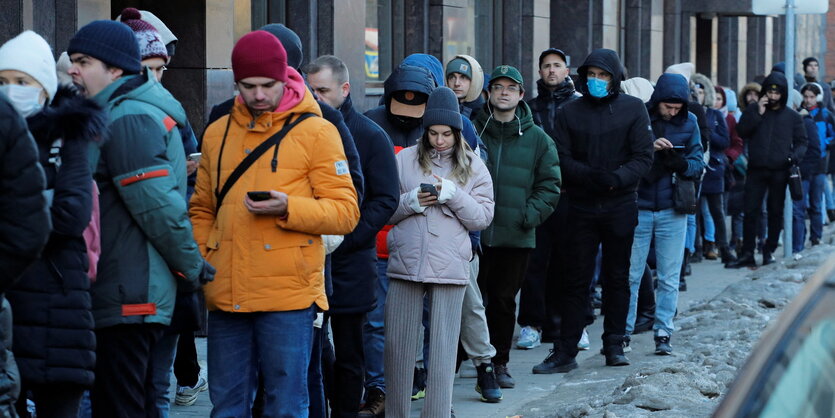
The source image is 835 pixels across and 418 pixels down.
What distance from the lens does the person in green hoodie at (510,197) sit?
29.0 ft

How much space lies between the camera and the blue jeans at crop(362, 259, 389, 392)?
7.68 metres

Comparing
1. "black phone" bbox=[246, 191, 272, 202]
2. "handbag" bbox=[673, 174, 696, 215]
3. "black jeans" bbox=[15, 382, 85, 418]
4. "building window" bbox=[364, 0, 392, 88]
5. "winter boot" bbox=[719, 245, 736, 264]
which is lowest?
"winter boot" bbox=[719, 245, 736, 264]

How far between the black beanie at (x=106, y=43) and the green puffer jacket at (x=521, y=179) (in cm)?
375

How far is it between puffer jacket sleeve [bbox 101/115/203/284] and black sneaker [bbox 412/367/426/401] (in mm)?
3212

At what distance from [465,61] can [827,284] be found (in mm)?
6321

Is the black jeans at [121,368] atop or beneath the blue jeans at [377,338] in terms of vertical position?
atop

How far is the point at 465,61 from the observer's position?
Result: 9.38 metres

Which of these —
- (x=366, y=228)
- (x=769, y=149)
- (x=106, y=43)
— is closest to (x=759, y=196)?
(x=769, y=149)

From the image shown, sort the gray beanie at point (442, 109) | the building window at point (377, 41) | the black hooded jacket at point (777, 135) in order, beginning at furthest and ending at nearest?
the black hooded jacket at point (777, 135) → the building window at point (377, 41) → the gray beanie at point (442, 109)

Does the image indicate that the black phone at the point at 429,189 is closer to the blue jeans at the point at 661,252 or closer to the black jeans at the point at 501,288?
the black jeans at the point at 501,288

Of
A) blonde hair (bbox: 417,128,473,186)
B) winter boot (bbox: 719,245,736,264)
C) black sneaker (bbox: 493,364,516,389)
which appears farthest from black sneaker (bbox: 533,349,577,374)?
winter boot (bbox: 719,245,736,264)

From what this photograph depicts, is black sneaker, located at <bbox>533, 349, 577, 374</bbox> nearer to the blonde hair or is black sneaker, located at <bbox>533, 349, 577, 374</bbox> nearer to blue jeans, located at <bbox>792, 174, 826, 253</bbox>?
the blonde hair

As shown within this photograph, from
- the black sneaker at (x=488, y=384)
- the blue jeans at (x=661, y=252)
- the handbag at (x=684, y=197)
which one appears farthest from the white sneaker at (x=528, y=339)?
the black sneaker at (x=488, y=384)

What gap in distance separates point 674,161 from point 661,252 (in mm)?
700
